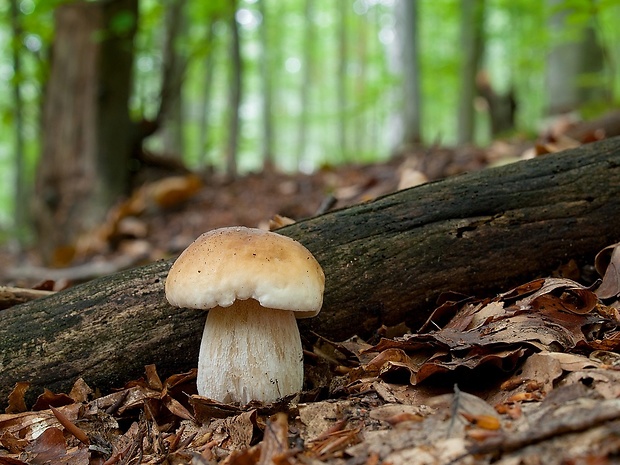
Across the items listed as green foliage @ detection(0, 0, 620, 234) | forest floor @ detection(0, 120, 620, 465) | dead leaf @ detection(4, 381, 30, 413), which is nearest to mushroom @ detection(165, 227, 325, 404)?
A: forest floor @ detection(0, 120, 620, 465)

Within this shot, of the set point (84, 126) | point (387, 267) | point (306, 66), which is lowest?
point (387, 267)

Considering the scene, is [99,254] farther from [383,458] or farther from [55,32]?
[383,458]

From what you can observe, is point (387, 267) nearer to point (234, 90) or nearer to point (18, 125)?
point (234, 90)

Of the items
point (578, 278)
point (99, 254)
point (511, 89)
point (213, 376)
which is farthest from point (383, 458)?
point (511, 89)

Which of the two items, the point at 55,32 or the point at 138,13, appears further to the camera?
the point at 55,32

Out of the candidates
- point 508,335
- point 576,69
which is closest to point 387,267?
point 508,335

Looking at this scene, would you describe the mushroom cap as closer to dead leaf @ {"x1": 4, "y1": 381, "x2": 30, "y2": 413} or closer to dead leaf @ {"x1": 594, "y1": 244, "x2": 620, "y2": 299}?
dead leaf @ {"x1": 4, "y1": 381, "x2": 30, "y2": 413}
